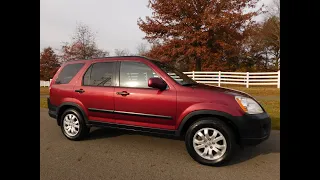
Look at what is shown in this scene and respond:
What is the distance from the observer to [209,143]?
2.92 metres

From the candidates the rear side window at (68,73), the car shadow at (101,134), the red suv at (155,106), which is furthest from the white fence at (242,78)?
the rear side window at (68,73)

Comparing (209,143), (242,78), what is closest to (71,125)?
(209,143)

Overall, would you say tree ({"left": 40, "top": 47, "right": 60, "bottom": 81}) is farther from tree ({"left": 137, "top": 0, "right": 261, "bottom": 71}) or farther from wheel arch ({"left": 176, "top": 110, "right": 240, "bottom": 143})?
wheel arch ({"left": 176, "top": 110, "right": 240, "bottom": 143})

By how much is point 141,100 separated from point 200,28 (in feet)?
58.0

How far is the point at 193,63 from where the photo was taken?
21.7 m

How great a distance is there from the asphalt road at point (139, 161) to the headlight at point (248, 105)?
83 centimetres

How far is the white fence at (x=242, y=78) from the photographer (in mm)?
16266

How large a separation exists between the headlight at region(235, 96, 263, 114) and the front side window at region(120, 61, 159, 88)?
4.84 feet

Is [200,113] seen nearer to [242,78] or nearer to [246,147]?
[246,147]

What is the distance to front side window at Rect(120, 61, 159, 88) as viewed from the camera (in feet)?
11.2

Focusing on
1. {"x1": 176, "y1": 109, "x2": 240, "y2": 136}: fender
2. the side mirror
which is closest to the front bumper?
{"x1": 176, "y1": 109, "x2": 240, "y2": 136}: fender
